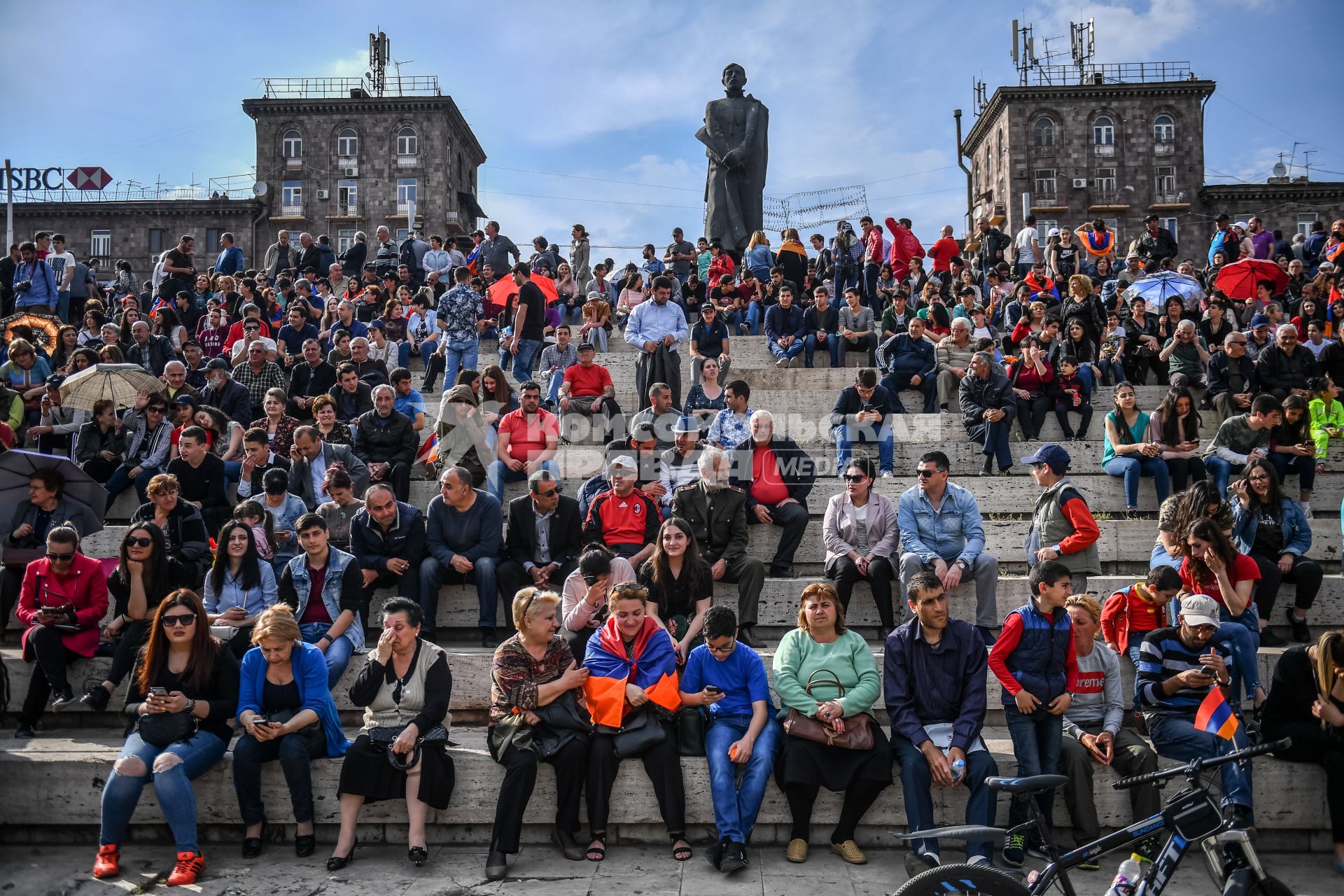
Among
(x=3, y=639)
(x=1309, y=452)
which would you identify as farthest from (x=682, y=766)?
(x=1309, y=452)

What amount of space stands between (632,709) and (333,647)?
2.08m

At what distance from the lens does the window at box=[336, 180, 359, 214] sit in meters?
50.8

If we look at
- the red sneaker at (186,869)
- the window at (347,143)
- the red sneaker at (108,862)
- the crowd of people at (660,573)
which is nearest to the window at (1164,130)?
the window at (347,143)

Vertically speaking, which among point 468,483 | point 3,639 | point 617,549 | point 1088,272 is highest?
point 1088,272

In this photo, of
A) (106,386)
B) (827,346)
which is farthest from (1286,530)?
(106,386)

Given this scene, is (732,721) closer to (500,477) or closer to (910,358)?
(500,477)

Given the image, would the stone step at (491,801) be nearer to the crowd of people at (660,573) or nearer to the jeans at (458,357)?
the crowd of people at (660,573)

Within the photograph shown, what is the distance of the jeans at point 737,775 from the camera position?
17.2ft

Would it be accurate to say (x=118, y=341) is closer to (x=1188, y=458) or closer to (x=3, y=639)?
(x=3, y=639)

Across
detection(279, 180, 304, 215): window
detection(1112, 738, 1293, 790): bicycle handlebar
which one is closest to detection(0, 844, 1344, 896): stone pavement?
detection(1112, 738, 1293, 790): bicycle handlebar

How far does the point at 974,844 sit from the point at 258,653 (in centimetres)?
389

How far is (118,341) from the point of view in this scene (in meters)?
12.4

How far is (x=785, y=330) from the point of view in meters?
13.4

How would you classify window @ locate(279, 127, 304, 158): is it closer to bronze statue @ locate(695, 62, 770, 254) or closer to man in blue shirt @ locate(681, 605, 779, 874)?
bronze statue @ locate(695, 62, 770, 254)
